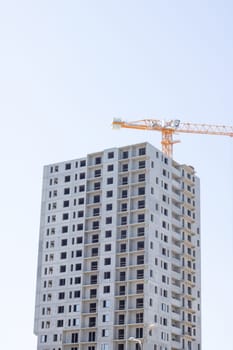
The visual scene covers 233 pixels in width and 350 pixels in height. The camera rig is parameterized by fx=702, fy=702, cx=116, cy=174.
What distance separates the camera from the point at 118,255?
128375 mm

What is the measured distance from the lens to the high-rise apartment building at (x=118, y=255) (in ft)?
407

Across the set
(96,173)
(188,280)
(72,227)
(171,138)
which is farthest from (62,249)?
(171,138)

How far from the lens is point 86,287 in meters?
129

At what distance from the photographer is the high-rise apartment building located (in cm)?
12419

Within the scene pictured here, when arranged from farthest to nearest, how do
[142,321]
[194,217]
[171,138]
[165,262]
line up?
[171,138], [194,217], [165,262], [142,321]

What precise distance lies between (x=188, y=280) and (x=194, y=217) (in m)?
13.9

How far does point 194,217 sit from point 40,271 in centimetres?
3297

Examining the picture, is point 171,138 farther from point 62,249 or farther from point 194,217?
point 62,249

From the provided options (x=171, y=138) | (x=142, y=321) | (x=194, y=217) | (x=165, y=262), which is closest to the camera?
(x=142, y=321)

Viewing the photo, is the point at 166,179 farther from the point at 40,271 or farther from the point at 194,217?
the point at 40,271

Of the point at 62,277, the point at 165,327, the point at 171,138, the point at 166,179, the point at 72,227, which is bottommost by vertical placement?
the point at 165,327

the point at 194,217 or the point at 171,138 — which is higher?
the point at 171,138

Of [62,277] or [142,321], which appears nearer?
[142,321]

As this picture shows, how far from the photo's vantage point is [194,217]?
14288cm
